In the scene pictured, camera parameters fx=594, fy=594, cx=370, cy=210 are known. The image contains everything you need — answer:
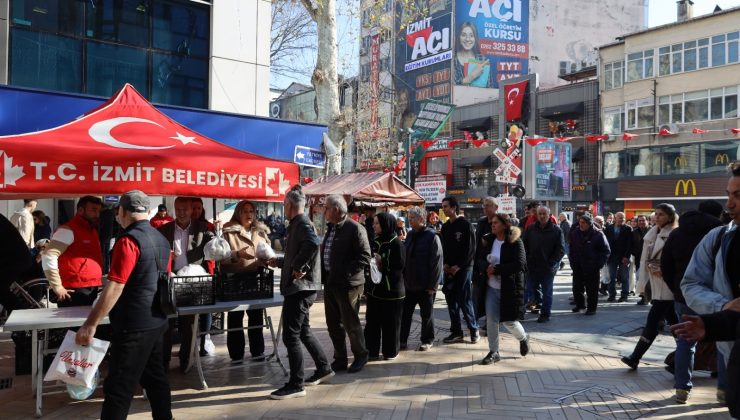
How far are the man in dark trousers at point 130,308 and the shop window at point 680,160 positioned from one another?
3181 cm

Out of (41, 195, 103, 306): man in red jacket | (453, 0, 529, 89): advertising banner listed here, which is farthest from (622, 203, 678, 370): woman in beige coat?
(453, 0, 529, 89): advertising banner

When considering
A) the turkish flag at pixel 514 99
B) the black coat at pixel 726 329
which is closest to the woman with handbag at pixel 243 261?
the black coat at pixel 726 329

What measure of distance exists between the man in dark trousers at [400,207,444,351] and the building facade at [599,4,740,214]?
2426 centimetres

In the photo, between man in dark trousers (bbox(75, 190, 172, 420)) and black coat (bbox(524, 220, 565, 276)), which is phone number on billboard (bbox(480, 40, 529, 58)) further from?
man in dark trousers (bbox(75, 190, 172, 420))

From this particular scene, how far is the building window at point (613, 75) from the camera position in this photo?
111 ft

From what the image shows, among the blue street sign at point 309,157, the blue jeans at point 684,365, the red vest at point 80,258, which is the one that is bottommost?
the blue jeans at point 684,365

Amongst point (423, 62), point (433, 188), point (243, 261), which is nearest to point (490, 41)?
point (423, 62)

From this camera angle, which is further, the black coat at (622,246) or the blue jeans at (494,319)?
the black coat at (622,246)

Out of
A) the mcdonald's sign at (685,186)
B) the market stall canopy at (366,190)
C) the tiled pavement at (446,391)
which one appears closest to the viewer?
the tiled pavement at (446,391)

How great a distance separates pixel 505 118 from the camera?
134ft

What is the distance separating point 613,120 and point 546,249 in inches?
1104

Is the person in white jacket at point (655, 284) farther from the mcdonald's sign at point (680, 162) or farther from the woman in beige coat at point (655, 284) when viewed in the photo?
the mcdonald's sign at point (680, 162)

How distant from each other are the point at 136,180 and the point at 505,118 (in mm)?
37931

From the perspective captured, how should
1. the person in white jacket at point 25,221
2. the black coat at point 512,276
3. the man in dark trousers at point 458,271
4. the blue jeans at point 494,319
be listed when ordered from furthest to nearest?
the person in white jacket at point 25,221 < the man in dark trousers at point 458,271 < the blue jeans at point 494,319 < the black coat at point 512,276
